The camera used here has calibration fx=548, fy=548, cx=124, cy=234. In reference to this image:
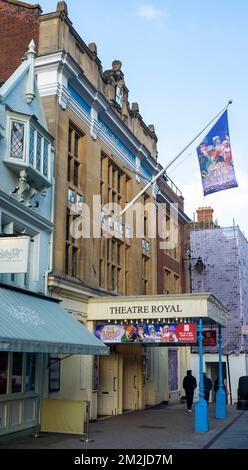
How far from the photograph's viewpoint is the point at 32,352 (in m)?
13.2

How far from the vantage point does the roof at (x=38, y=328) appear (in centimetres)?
1055

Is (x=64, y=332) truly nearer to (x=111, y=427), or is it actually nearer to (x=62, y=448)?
(x=62, y=448)

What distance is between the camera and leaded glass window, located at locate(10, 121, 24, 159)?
14.3m

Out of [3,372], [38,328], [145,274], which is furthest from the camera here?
[145,274]

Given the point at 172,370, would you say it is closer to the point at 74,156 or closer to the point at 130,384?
the point at 130,384

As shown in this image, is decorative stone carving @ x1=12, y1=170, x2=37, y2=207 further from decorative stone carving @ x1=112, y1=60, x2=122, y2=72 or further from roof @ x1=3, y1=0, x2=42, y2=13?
decorative stone carving @ x1=112, y1=60, x2=122, y2=72

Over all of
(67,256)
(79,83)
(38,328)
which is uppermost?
(79,83)

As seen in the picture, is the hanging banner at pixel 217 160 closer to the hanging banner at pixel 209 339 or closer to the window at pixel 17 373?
the hanging banner at pixel 209 339

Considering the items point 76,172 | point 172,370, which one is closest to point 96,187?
point 76,172

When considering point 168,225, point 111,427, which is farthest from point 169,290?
point 111,427

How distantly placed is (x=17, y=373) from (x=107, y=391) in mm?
7543

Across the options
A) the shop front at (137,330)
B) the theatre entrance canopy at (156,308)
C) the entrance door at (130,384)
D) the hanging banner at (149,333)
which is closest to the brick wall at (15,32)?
the theatre entrance canopy at (156,308)

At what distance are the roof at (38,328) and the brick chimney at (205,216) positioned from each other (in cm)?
2843
